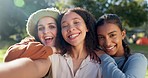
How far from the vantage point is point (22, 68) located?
6.14 ft

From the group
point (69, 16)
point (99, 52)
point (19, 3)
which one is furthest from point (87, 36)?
point (19, 3)

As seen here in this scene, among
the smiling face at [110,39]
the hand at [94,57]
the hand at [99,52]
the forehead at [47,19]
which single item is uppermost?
the forehead at [47,19]

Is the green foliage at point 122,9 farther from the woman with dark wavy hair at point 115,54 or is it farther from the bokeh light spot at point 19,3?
the woman with dark wavy hair at point 115,54

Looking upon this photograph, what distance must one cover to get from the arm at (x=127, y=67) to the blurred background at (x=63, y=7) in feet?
95.3

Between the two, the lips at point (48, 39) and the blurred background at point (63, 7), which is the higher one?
the lips at point (48, 39)

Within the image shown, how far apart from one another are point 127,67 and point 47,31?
0.86 metres

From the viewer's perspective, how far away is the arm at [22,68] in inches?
68.7

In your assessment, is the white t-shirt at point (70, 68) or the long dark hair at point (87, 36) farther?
the long dark hair at point (87, 36)

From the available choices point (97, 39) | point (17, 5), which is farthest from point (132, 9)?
point (97, 39)

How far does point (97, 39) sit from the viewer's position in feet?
10.9

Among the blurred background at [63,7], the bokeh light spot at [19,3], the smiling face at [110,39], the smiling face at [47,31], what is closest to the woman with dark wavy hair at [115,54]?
the smiling face at [110,39]

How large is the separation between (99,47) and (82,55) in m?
0.22

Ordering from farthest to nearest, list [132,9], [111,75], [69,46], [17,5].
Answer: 1. [17,5]
2. [132,9]
3. [69,46]
4. [111,75]

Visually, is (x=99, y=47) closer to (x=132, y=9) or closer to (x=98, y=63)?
(x=98, y=63)
